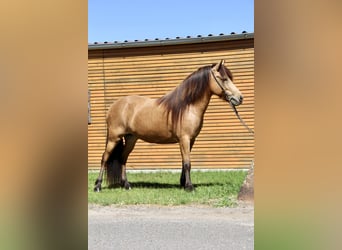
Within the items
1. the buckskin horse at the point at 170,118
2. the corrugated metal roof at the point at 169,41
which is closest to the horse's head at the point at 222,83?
the buckskin horse at the point at 170,118

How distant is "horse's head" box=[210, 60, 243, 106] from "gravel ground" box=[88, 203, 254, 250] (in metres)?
1.79

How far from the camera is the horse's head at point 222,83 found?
6215mm

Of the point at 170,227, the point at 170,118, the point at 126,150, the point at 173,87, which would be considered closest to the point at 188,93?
the point at 170,118

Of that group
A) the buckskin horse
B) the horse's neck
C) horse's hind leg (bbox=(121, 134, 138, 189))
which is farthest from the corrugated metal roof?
horse's hind leg (bbox=(121, 134, 138, 189))

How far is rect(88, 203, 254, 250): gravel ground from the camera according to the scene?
347cm

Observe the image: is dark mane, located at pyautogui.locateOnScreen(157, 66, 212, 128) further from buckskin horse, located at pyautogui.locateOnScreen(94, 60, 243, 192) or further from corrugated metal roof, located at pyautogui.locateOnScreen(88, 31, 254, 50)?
corrugated metal roof, located at pyautogui.locateOnScreen(88, 31, 254, 50)

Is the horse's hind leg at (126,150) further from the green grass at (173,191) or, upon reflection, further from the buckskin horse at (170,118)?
the green grass at (173,191)

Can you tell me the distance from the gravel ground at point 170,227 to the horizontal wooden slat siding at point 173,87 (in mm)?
2695

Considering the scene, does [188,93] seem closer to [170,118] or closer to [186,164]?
[170,118]
